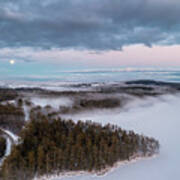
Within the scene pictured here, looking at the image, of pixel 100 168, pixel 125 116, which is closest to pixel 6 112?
pixel 100 168

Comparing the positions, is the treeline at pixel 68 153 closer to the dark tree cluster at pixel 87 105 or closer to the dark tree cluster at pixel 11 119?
the dark tree cluster at pixel 11 119

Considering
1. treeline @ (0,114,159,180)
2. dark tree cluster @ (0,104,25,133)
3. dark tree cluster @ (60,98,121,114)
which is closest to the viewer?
treeline @ (0,114,159,180)

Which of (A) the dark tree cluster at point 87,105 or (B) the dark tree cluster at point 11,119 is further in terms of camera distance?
(A) the dark tree cluster at point 87,105

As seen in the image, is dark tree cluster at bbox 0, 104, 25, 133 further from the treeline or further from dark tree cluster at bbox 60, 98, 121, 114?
dark tree cluster at bbox 60, 98, 121, 114

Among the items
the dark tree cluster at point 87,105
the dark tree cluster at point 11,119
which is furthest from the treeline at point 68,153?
the dark tree cluster at point 87,105

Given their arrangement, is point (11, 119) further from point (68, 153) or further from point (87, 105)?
point (87, 105)

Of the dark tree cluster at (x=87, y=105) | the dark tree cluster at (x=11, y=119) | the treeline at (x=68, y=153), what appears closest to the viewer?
the treeline at (x=68, y=153)

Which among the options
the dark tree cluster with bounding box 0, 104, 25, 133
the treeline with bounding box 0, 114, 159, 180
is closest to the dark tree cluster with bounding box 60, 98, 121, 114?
the dark tree cluster with bounding box 0, 104, 25, 133
